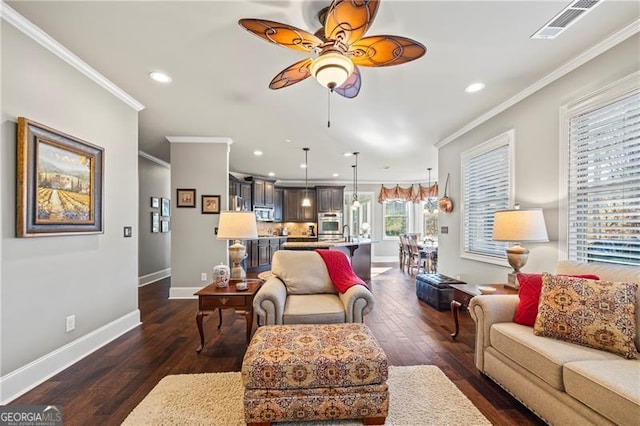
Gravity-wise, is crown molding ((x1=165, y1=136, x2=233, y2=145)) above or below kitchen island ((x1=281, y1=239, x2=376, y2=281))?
above

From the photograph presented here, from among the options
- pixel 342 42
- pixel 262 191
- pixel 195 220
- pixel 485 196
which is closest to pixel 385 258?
pixel 262 191

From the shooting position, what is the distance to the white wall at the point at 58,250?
6.66 ft

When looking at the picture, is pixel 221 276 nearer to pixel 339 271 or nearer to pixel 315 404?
pixel 339 271

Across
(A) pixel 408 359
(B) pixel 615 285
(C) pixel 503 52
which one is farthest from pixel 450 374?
(C) pixel 503 52

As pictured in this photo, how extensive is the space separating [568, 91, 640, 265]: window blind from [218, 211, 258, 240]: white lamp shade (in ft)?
9.93

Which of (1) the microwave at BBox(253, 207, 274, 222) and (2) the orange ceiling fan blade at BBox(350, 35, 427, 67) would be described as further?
(1) the microwave at BBox(253, 207, 274, 222)

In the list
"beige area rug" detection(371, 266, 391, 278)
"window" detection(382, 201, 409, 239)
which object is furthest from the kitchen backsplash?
"window" detection(382, 201, 409, 239)

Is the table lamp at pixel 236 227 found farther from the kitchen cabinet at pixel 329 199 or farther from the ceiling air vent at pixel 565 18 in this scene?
the kitchen cabinet at pixel 329 199

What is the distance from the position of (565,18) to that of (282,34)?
1931 millimetres

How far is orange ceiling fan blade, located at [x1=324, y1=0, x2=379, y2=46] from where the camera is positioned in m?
1.46

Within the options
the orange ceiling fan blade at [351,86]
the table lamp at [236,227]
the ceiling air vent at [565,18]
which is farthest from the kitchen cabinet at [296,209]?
the ceiling air vent at [565,18]

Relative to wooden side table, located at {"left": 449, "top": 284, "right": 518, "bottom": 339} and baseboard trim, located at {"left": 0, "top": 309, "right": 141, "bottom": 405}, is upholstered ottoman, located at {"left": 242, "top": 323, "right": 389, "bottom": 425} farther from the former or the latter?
baseboard trim, located at {"left": 0, "top": 309, "right": 141, "bottom": 405}

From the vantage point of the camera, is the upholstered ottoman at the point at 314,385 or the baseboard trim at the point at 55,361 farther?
the baseboard trim at the point at 55,361

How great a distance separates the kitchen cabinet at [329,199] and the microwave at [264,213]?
1499 millimetres
